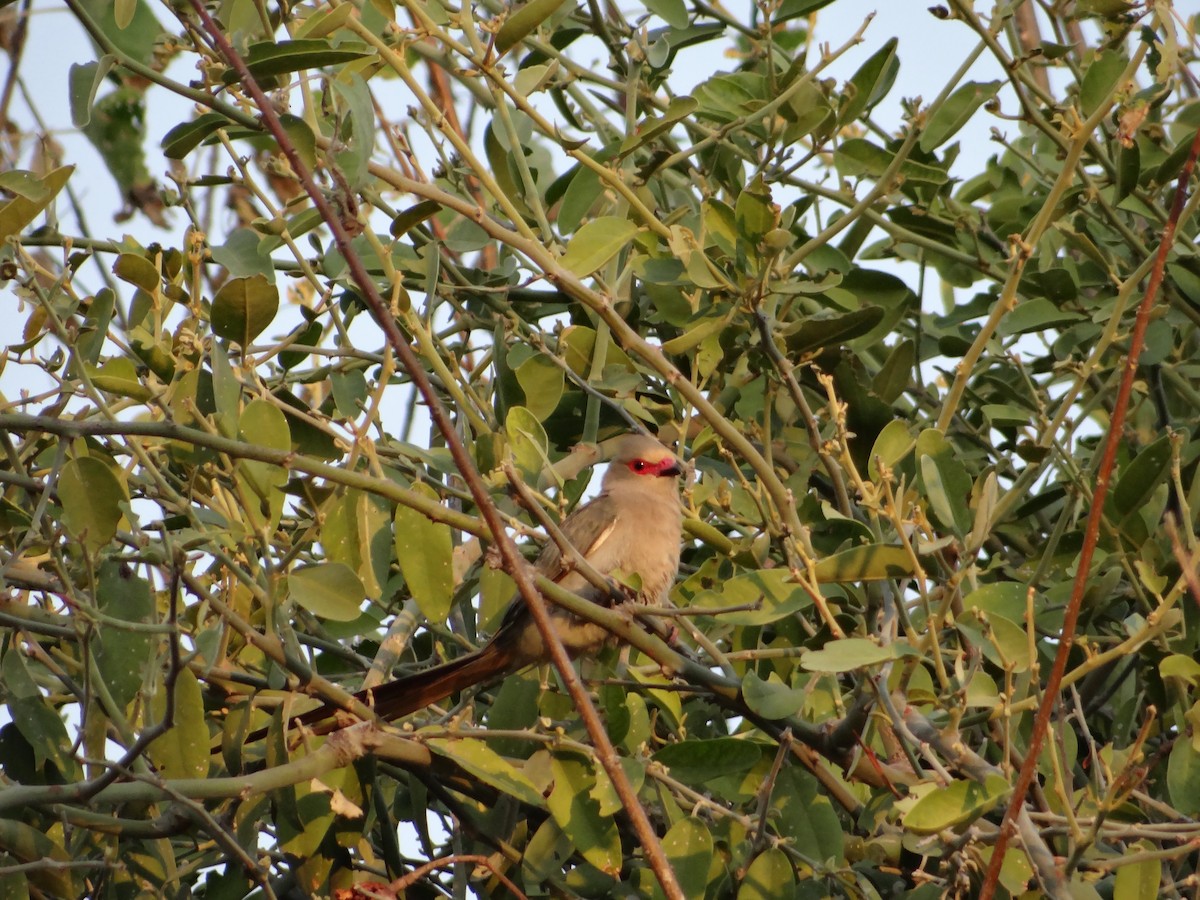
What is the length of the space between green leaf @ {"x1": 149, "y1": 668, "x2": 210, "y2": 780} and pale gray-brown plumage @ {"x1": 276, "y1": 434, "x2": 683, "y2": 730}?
22 cm

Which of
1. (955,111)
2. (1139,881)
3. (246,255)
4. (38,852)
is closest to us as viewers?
(1139,881)

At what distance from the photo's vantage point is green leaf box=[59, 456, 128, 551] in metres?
2.59

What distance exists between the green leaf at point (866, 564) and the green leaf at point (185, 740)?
47.5 inches

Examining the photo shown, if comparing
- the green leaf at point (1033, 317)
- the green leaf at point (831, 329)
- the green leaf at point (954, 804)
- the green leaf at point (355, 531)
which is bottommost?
the green leaf at point (954, 804)

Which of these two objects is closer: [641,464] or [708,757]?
[708,757]

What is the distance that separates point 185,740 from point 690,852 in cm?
99

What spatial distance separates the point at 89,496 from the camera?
2.61m

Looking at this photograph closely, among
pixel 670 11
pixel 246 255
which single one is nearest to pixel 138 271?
pixel 246 255

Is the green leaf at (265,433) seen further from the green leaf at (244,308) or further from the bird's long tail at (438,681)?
the bird's long tail at (438,681)

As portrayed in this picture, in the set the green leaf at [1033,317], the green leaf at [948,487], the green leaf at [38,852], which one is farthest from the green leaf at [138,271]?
the green leaf at [1033,317]

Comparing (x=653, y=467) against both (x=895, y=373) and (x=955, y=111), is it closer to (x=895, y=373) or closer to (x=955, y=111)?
(x=895, y=373)

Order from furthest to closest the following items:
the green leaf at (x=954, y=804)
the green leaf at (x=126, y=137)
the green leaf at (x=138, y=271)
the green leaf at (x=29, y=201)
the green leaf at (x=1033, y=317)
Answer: the green leaf at (x=126, y=137)
the green leaf at (x=1033, y=317)
the green leaf at (x=138, y=271)
the green leaf at (x=29, y=201)
the green leaf at (x=954, y=804)

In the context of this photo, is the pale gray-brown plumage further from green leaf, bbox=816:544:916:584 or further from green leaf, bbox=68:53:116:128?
green leaf, bbox=68:53:116:128

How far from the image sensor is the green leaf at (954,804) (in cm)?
224
